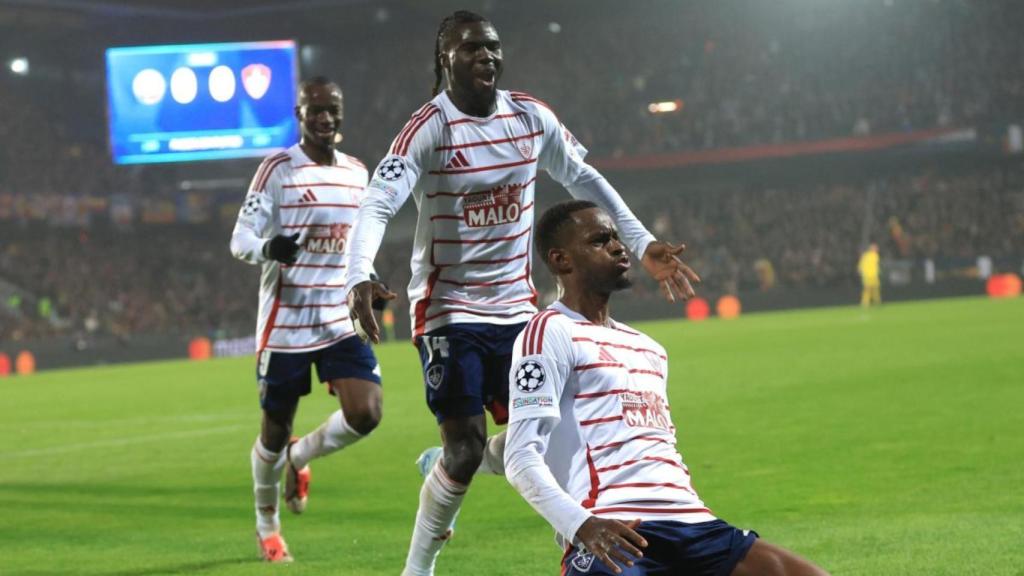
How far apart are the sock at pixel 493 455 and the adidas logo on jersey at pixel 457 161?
1.12 m

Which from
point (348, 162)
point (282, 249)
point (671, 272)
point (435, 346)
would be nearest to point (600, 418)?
point (671, 272)

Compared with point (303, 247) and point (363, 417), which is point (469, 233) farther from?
point (303, 247)

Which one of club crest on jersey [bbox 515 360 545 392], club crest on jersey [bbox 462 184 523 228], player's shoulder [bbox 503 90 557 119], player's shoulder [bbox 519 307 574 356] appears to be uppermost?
player's shoulder [bbox 503 90 557 119]

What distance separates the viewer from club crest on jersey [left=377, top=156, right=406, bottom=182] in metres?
Answer: 5.53

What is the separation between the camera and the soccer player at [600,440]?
152 inches

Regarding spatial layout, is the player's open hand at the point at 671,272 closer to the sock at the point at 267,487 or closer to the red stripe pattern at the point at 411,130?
the red stripe pattern at the point at 411,130

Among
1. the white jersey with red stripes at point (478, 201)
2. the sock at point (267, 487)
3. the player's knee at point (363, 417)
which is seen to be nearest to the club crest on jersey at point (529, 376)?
the white jersey with red stripes at point (478, 201)

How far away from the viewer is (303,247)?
7.92m

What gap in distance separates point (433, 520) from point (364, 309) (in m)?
1.33

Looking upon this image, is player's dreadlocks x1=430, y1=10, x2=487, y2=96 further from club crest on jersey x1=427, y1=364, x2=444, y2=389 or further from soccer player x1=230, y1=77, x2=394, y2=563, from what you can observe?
soccer player x1=230, y1=77, x2=394, y2=563

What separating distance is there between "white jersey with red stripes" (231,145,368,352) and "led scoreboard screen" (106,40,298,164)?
77.7ft

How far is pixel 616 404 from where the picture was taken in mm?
4137

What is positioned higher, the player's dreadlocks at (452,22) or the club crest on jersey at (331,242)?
the player's dreadlocks at (452,22)

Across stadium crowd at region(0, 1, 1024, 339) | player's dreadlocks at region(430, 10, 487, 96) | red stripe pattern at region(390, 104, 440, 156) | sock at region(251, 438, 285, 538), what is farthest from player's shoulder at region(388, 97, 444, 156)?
stadium crowd at region(0, 1, 1024, 339)
